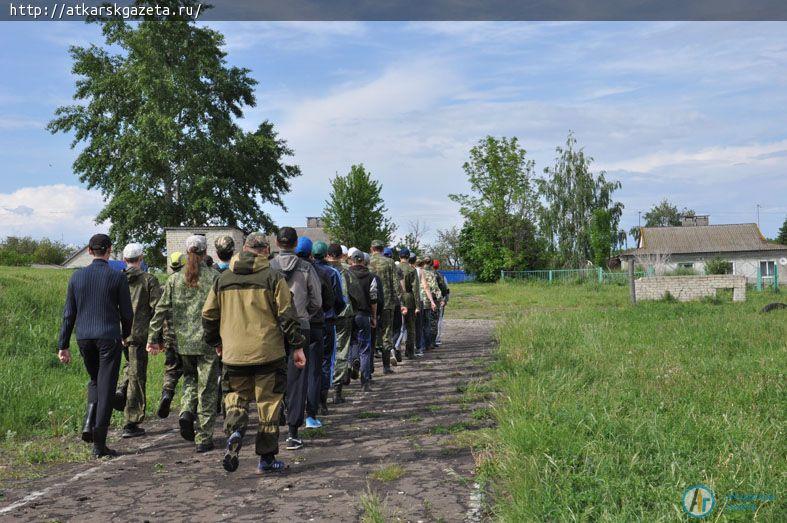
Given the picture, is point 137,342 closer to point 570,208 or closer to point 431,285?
point 431,285

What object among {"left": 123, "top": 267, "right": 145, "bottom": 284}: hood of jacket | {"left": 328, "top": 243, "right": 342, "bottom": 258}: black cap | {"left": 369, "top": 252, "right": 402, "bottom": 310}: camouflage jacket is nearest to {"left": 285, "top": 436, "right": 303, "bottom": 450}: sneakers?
{"left": 123, "top": 267, "right": 145, "bottom": 284}: hood of jacket

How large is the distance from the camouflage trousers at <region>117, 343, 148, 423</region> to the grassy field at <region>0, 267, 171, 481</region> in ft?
2.08

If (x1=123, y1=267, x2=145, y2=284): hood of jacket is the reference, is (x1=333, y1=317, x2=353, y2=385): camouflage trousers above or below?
below

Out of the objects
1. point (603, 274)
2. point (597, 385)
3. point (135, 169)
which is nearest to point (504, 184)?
point (603, 274)

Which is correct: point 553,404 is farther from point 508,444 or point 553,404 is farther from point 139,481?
point 139,481

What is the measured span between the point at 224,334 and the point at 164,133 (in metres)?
35.1

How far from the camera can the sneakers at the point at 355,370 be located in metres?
10.4

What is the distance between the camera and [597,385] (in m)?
7.88

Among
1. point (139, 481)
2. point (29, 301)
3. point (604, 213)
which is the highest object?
point (604, 213)

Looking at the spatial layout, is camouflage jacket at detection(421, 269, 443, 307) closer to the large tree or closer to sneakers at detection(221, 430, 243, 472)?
sneakers at detection(221, 430, 243, 472)

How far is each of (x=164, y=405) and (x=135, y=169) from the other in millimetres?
36083

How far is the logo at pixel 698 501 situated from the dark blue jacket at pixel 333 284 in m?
4.36

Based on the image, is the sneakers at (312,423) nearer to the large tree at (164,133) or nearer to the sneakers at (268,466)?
the sneakers at (268,466)

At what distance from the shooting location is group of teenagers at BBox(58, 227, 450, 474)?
5906 mm
